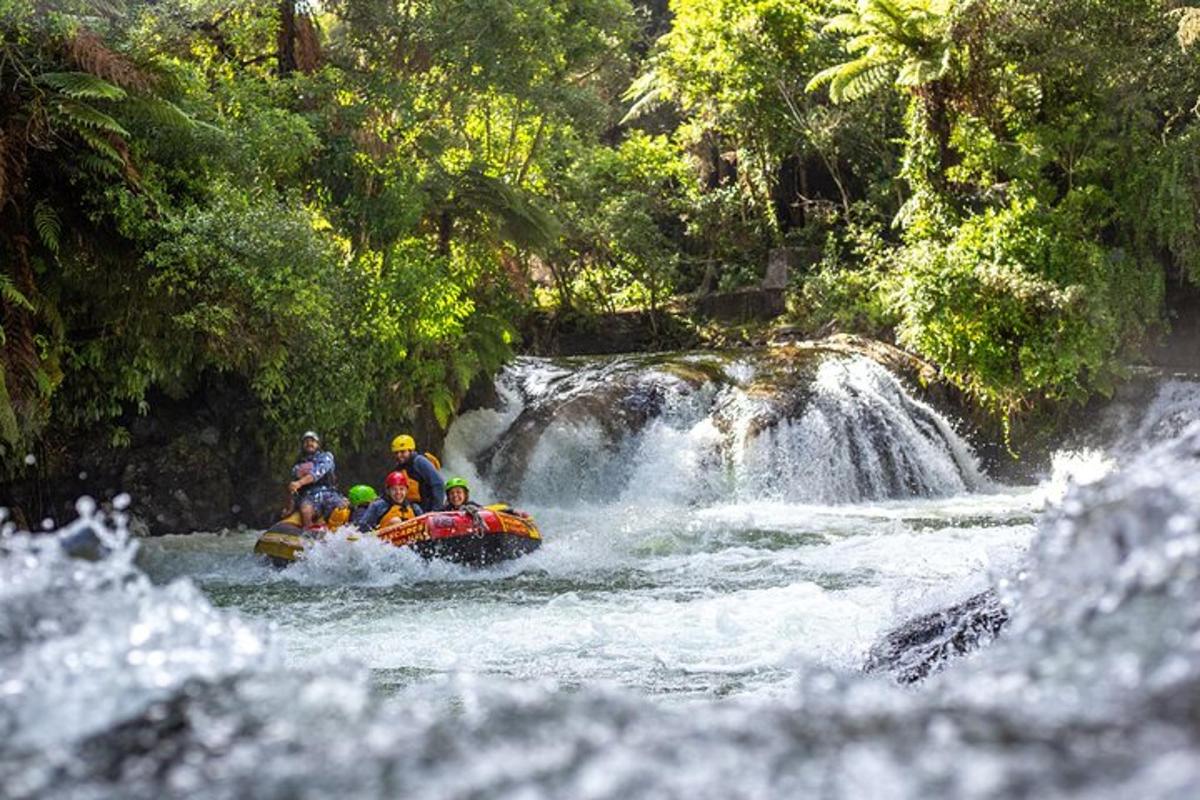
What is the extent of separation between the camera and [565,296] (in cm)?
2659

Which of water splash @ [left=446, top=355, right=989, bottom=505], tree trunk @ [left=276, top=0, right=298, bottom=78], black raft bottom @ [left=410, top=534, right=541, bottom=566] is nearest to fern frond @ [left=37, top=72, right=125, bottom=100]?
black raft bottom @ [left=410, top=534, right=541, bottom=566]

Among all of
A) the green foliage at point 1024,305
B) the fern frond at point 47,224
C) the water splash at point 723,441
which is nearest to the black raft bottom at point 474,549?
the fern frond at point 47,224

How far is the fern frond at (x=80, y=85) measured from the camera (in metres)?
10.8

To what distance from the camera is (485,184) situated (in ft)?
54.4

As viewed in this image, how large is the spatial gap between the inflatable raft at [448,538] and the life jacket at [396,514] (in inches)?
15.4

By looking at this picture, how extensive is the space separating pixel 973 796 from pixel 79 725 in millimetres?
1248

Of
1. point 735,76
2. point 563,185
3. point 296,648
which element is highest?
point 735,76

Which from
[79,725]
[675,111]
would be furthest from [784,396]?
[79,725]

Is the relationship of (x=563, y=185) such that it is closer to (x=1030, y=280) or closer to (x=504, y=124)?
(x=504, y=124)

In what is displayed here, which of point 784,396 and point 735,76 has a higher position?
point 735,76

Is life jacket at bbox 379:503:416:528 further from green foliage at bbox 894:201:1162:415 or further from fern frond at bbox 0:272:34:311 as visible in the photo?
green foliage at bbox 894:201:1162:415

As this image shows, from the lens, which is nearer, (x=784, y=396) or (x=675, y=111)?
(x=784, y=396)

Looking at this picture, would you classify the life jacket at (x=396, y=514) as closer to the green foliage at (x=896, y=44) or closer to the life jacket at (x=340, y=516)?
the life jacket at (x=340, y=516)

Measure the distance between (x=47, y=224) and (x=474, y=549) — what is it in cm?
443
